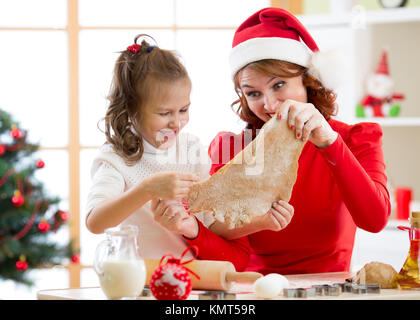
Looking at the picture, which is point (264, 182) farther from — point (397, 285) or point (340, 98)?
point (340, 98)

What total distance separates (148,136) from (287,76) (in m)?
0.39

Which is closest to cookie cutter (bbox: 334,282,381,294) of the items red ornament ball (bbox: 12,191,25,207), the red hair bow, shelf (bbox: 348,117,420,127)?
the red hair bow

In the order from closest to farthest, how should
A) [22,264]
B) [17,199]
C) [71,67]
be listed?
[17,199] < [22,264] < [71,67]

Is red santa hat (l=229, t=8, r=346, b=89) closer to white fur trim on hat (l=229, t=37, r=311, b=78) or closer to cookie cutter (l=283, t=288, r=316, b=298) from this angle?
white fur trim on hat (l=229, t=37, r=311, b=78)

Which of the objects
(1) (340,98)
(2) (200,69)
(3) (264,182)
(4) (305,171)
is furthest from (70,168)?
(3) (264,182)

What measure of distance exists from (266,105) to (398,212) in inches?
62.9

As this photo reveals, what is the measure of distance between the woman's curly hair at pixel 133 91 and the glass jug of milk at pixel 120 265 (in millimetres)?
451

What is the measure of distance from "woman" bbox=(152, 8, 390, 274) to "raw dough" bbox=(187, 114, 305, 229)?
7.6 inches

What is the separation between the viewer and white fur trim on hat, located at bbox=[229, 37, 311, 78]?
5.05 ft

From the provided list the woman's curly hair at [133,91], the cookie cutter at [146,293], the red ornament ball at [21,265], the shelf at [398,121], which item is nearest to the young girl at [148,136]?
the woman's curly hair at [133,91]

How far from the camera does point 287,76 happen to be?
151cm

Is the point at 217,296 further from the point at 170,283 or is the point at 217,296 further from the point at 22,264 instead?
the point at 22,264

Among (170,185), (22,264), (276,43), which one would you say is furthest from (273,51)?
(22,264)

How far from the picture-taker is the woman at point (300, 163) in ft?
4.79
